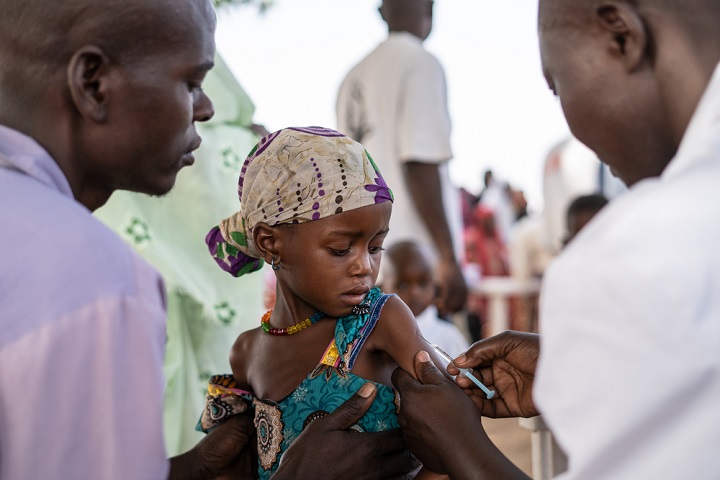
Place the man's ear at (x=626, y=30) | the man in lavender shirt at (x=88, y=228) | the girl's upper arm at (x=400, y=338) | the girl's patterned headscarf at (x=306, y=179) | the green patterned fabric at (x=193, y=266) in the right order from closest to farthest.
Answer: the man in lavender shirt at (x=88, y=228)
the man's ear at (x=626, y=30)
the girl's upper arm at (x=400, y=338)
the girl's patterned headscarf at (x=306, y=179)
the green patterned fabric at (x=193, y=266)

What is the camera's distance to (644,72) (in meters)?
1.35

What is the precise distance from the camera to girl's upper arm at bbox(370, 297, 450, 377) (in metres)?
2.11

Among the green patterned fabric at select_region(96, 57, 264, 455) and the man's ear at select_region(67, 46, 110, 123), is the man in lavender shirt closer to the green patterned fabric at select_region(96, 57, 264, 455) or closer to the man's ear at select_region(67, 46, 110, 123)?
the man's ear at select_region(67, 46, 110, 123)

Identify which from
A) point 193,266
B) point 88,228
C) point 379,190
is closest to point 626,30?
point 88,228

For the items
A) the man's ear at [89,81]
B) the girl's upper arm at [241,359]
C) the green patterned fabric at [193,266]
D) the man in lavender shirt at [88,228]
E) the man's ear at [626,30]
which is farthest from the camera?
the green patterned fabric at [193,266]

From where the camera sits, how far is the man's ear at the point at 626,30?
1.32 meters

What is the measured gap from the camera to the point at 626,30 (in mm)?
1341

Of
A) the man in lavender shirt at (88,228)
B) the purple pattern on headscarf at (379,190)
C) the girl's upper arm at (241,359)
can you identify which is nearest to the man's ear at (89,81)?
the man in lavender shirt at (88,228)

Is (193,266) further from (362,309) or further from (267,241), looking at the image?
(362,309)

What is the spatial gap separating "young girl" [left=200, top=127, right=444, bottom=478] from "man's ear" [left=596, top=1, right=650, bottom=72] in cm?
99

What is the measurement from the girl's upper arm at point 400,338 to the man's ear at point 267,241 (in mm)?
366

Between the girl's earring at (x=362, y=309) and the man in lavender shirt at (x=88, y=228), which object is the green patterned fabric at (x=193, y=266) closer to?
the girl's earring at (x=362, y=309)

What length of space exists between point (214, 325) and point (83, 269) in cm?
216

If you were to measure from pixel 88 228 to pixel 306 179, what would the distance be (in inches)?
39.3
